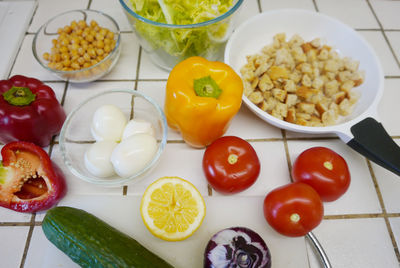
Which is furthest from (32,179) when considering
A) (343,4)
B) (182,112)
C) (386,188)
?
(343,4)

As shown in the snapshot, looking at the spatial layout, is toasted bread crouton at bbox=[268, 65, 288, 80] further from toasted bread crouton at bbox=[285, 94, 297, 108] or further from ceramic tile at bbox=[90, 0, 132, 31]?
ceramic tile at bbox=[90, 0, 132, 31]

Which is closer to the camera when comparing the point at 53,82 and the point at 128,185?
the point at 128,185

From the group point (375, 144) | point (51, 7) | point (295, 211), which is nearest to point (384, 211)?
point (375, 144)

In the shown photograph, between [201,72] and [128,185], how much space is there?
35 cm

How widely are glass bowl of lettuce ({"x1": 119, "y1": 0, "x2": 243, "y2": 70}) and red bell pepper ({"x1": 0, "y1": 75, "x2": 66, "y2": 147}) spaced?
1.02ft

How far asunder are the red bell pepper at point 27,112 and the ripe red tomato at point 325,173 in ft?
2.13

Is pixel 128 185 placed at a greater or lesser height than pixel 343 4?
lesser

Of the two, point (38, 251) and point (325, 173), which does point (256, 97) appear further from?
point (38, 251)

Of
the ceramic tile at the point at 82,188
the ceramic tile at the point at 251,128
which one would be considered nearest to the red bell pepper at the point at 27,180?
the ceramic tile at the point at 82,188

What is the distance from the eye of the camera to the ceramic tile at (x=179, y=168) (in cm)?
79

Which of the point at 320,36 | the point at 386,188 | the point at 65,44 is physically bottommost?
the point at 386,188

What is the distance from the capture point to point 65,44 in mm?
918

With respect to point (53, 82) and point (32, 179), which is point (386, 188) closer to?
point (32, 179)

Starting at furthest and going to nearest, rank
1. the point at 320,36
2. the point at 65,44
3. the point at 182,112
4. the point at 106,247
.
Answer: the point at 320,36 < the point at 65,44 < the point at 182,112 < the point at 106,247
